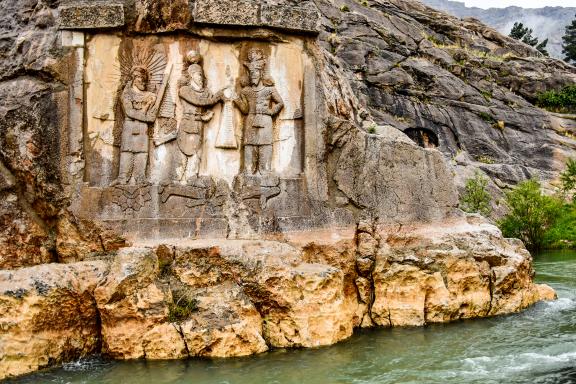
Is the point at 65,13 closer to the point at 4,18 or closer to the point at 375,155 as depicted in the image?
the point at 4,18

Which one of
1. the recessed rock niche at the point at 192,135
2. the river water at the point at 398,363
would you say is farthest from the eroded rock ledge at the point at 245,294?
the recessed rock niche at the point at 192,135

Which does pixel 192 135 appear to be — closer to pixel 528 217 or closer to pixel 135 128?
pixel 135 128

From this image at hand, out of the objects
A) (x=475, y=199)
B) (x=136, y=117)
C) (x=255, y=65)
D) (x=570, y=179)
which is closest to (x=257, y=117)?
(x=255, y=65)

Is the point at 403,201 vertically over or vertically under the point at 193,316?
over

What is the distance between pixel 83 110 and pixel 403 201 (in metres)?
6.01

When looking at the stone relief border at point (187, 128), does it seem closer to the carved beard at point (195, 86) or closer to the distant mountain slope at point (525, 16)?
the carved beard at point (195, 86)

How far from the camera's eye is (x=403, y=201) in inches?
464

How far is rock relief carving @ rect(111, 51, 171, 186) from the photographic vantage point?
11188mm

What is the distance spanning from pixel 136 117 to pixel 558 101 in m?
39.0

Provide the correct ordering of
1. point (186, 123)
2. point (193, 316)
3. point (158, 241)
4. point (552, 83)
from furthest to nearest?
point (552, 83) < point (186, 123) < point (158, 241) < point (193, 316)

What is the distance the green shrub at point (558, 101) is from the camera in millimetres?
43469

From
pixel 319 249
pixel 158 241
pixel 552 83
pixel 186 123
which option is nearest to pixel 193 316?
pixel 158 241

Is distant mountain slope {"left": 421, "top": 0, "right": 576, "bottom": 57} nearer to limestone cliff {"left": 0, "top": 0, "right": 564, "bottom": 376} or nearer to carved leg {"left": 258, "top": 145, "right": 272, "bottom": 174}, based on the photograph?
limestone cliff {"left": 0, "top": 0, "right": 564, "bottom": 376}

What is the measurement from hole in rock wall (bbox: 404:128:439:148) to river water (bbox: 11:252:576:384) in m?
27.9
